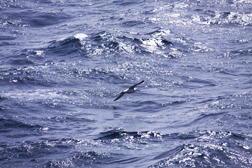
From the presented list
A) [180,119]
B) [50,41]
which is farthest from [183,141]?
[50,41]

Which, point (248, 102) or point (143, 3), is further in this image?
point (143, 3)

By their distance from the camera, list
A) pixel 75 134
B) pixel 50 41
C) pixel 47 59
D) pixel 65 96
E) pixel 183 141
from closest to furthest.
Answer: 1. pixel 183 141
2. pixel 75 134
3. pixel 65 96
4. pixel 47 59
5. pixel 50 41

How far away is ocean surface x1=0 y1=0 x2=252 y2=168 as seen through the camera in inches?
642

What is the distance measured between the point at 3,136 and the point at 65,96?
6.27 m

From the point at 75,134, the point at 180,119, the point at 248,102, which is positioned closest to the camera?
the point at 75,134

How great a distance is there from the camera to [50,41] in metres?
34.2

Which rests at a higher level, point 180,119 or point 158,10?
point 158,10

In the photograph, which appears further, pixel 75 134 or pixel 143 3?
pixel 143 3

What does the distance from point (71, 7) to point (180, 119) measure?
112 ft

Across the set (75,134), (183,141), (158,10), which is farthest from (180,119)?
(158,10)

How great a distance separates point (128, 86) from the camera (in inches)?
990

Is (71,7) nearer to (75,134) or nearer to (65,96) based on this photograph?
(65,96)

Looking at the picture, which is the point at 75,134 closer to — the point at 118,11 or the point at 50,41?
the point at 50,41

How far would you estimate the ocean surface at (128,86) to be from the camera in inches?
642
